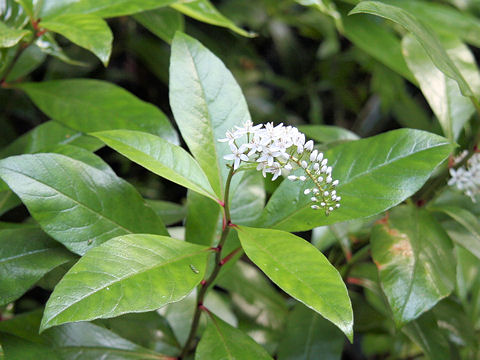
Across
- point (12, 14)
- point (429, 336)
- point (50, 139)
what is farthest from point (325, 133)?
point (12, 14)

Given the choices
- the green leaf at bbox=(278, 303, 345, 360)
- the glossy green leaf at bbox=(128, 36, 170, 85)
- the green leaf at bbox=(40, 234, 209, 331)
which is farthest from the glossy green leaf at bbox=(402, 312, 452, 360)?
the glossy green leaf at bbox=(128, 36, 170, 85)

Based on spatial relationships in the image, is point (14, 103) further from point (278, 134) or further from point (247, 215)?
point (278, 134)

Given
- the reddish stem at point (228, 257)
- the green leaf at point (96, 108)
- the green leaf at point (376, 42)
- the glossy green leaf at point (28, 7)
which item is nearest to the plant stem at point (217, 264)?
the reddish stem at point (228, 257)

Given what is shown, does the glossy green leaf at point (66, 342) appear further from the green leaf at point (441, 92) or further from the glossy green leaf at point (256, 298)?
the green leaf at point (441, 92)

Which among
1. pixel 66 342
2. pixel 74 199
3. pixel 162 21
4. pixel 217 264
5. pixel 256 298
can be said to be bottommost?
pixel 256 298

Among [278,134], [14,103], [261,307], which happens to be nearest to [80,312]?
[278,134]

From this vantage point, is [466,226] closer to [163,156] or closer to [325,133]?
[325,133]
